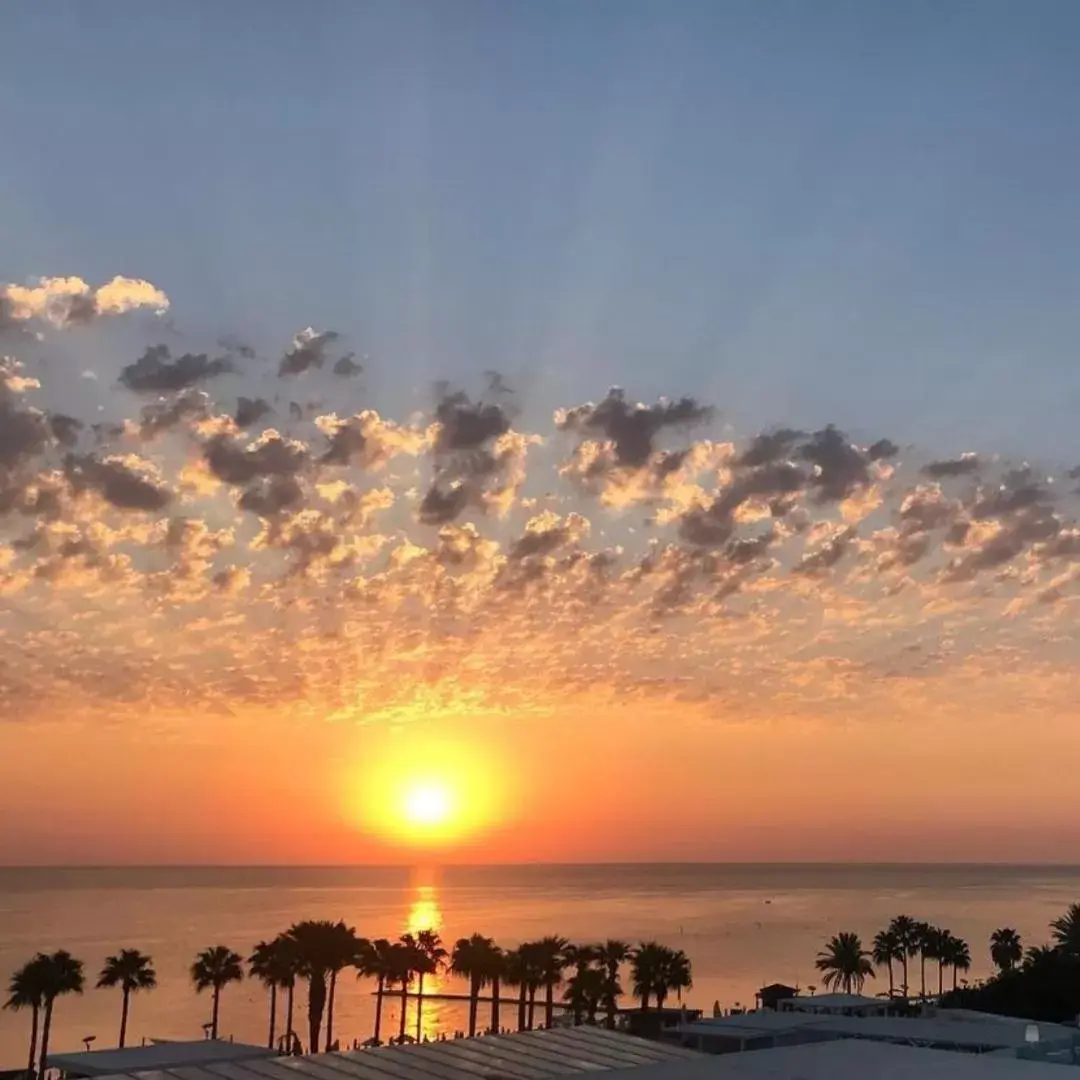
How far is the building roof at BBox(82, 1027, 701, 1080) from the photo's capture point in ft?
90.7

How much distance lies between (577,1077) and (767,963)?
165487mm

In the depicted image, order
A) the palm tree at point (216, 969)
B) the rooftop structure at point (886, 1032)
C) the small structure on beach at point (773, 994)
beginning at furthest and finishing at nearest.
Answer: the small structure on beach at point (773, 994)
the palm tree at point (216, 969)
the rooftop structure at point (886, 1032)

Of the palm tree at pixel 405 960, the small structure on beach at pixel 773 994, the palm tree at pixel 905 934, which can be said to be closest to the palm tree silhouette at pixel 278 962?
the palm tree at pixel 405 960

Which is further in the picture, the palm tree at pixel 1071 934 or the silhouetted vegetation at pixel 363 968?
the palm tree at pixel 1071 934

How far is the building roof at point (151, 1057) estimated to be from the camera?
39219 mm

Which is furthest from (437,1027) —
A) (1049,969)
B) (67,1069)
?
(67,1069)

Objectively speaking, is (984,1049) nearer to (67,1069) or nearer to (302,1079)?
(302,1079)

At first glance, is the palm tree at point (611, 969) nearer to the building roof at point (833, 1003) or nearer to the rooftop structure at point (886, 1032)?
the building roof at point (833, 1003)

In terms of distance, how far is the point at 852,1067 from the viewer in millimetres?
30328

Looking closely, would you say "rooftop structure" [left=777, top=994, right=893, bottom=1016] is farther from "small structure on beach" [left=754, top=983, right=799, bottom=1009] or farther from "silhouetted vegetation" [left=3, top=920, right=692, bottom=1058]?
"small structure on beach" [left=754, top=983, right=799, bottom=1009]

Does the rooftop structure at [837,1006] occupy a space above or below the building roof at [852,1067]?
below

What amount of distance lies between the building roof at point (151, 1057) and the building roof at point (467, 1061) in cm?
949

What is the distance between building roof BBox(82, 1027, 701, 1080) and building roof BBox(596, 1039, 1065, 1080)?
1.41 meters

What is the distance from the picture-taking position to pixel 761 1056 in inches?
1246
